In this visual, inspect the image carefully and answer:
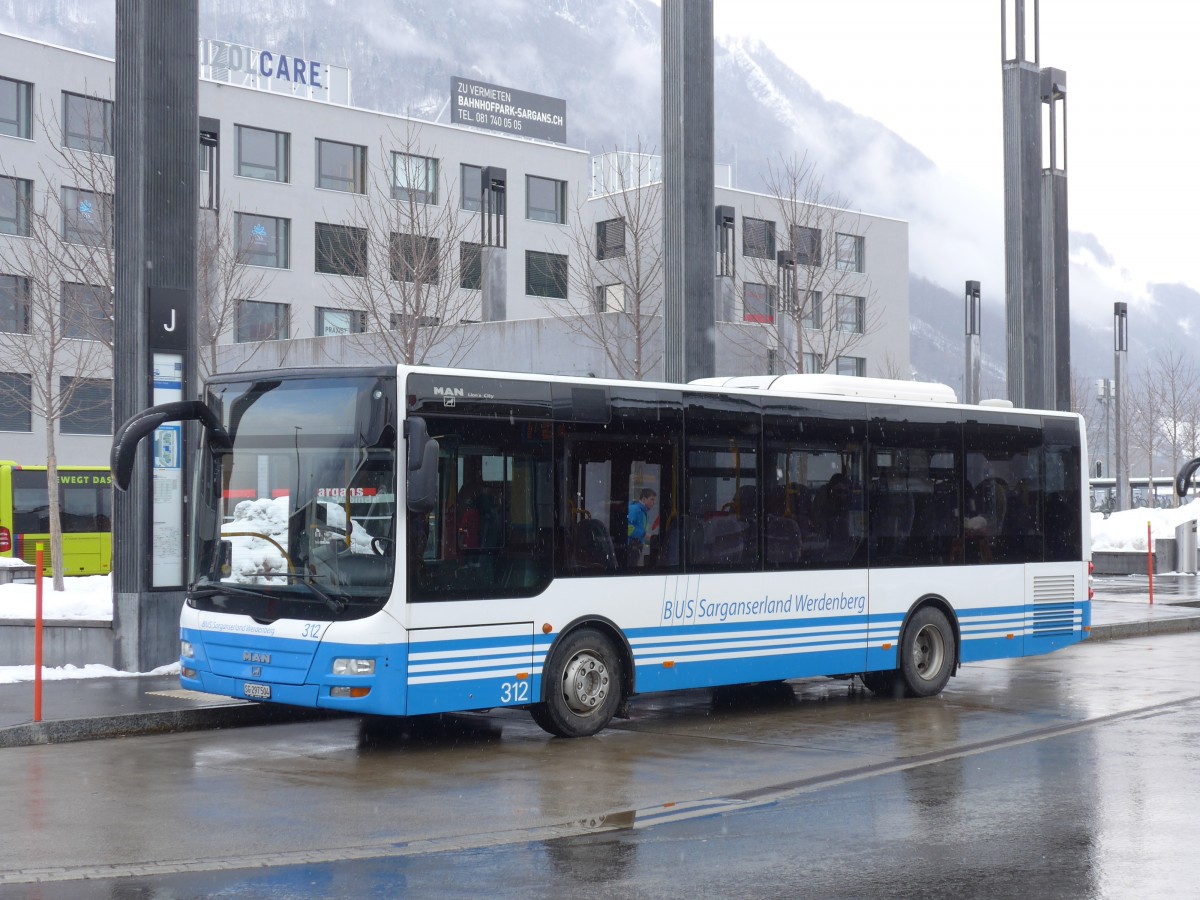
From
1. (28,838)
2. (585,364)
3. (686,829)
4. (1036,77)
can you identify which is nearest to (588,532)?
(686,829)

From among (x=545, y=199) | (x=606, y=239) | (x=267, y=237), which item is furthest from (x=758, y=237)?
(x=267, y=237)

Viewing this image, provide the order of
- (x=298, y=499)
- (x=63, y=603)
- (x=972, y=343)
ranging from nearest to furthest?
Answer: (x=298, y=499), (x=63, y=603), (x=972, y=343)

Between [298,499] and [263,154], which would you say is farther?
[263,154]

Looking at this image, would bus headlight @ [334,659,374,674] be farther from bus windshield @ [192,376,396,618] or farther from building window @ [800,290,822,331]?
building window @ [800,290,822,331]

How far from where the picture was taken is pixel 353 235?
48.8 m

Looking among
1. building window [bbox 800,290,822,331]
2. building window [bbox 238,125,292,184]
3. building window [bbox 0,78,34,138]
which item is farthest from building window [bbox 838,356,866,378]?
building window [bbox 0,78,34,138]

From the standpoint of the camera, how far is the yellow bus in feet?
127

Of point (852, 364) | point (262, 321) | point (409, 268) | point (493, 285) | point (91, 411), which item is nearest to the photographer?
point (409, 268)

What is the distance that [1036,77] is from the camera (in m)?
27.6

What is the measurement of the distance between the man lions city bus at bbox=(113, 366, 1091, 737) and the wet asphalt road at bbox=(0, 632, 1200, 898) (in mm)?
604

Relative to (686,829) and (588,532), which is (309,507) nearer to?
(588,532)

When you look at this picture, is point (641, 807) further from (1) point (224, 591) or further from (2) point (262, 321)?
(2) point (262, 321)

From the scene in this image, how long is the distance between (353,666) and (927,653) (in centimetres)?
642

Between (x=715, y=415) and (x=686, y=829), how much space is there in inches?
206
